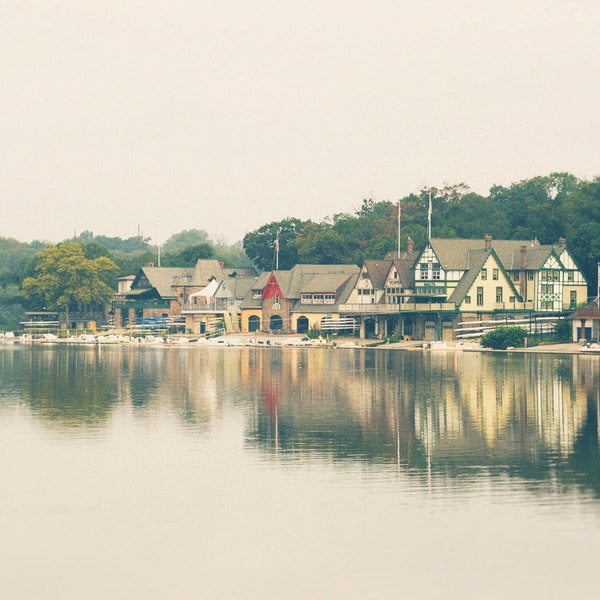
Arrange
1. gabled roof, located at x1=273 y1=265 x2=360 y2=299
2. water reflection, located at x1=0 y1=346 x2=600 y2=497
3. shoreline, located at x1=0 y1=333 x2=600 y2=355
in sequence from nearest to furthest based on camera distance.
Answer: water reflection, located at x1=0 y1=346 x2=600 y2=497 < shoreline, located at x1=0 y1=333 x2=600 y2=355 < gabled roof, located at x1=273 y1=265 x2=360 y2=299

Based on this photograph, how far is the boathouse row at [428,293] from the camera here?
118812mm

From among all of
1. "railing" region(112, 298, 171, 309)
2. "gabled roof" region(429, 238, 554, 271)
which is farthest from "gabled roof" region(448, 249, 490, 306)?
"railing" region(112, 298, 171, 309)

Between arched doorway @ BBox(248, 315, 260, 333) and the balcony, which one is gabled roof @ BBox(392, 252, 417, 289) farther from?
the balcony

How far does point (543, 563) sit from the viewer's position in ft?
76.0

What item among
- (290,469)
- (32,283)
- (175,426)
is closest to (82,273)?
→ (32,283)

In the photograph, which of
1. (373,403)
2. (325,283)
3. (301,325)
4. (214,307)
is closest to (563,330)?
(325,283)

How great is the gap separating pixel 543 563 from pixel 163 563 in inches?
297

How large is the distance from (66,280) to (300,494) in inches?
5352

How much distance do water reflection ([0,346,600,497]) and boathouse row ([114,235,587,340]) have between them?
2249 cm

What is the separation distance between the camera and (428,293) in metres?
122

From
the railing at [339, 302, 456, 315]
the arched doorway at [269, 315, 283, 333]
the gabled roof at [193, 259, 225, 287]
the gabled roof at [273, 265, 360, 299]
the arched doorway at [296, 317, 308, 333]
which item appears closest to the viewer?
the railing at [339, 302, 456, 315]

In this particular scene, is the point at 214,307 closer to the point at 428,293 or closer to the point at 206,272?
the point at 206,272

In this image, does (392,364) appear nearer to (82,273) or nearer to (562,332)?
(562,332)

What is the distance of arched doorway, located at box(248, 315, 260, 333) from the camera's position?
14338cm
